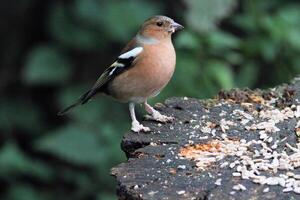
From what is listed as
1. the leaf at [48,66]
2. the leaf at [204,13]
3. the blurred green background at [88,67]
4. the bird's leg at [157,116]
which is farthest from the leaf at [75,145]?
the bird's leg at [157,116]

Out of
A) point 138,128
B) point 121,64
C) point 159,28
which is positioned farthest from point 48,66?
point 138,128

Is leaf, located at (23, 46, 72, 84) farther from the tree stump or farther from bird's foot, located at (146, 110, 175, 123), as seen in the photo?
bird's foot, located at (146, 110, 175, 123)

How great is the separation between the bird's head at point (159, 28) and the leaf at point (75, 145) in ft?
6.50

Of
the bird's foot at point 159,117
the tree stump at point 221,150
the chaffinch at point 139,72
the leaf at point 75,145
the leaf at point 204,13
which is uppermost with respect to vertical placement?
the leaf at point 204,13

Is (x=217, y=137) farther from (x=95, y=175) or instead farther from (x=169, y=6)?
(x=169, y=6)

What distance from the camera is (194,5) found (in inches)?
267

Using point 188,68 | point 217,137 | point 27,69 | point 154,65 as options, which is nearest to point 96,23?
point 27,69

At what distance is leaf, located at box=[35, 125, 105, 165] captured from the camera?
754cm

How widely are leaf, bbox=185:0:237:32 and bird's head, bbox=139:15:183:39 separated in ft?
3.39

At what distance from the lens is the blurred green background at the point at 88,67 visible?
282 inches

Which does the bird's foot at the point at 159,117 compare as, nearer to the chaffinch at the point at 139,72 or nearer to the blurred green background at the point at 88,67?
the chaffinch at the point at 139,72

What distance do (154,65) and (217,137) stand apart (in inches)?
28.2

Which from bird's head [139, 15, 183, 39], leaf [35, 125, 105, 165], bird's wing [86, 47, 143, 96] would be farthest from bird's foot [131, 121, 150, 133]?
leaf [35, 125, 105, 165]

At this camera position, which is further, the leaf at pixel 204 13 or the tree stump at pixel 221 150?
the leaf at pixel 204 13
